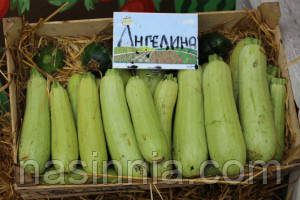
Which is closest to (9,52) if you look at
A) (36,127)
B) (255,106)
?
(36,127)

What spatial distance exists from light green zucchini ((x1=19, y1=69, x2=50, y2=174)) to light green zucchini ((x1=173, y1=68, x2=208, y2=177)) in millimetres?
583

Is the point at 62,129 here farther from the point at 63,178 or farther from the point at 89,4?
the point at 89,4

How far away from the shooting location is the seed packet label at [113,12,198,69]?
1433mm

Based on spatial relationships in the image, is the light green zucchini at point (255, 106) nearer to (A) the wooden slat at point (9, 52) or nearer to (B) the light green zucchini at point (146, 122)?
(B) the light green zucchini at point (146, 122)

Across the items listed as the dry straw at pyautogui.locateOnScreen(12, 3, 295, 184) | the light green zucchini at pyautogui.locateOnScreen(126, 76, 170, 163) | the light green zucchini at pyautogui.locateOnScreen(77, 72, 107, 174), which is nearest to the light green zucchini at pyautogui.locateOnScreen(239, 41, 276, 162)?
the dry straw at pyautogui.locateOnScreen(12, 3, 295, 184)

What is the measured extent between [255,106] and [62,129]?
2.88 feet

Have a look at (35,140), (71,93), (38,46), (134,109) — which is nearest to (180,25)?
(134,109)

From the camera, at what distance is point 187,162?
120 cm

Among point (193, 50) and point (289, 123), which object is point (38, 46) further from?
point (289, 123)

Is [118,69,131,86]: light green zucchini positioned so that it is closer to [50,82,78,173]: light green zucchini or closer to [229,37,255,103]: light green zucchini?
[50,82,78,173]: light green zucchini

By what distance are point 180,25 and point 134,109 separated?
1.75 feet

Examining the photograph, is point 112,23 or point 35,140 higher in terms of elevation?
point 112,23

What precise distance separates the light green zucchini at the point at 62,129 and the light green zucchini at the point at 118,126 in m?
0.15

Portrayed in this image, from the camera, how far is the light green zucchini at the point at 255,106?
123 centimetres
